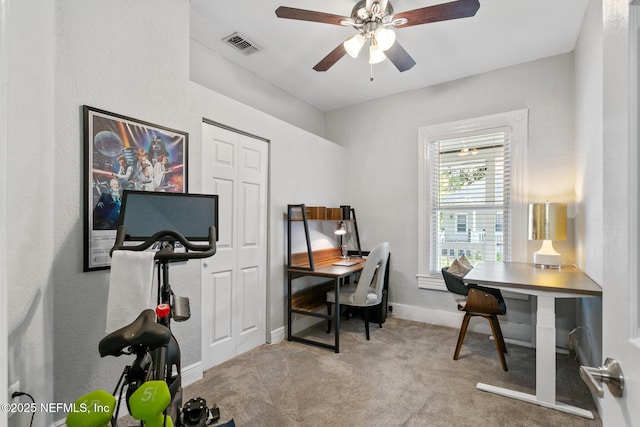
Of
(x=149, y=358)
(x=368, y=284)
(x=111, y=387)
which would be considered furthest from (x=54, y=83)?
(x=368, y=284)

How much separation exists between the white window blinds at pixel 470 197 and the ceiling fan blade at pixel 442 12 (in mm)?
1854

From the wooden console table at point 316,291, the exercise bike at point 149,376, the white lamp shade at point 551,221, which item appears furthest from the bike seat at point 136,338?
the white lamp shade at point 551,221

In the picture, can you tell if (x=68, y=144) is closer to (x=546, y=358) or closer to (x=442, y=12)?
(x=442, y=12)

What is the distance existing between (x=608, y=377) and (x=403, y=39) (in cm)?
297

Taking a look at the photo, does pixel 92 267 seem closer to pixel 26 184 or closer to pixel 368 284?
pixel 26 184

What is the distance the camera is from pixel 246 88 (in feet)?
10.9

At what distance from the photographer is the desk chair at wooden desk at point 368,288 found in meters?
2.98

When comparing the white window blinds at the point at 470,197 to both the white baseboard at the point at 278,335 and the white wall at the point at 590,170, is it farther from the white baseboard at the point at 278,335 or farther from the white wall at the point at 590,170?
the white baseboard at the point at 278,335

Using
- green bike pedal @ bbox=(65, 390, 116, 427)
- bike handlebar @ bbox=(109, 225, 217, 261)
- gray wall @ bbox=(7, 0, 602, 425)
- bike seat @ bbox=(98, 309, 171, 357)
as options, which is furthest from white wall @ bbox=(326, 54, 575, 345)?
green bike pedal @ bbox=(65, 390, 116, 427)

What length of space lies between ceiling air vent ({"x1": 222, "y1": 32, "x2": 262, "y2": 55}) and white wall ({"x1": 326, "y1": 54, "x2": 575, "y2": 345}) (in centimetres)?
184

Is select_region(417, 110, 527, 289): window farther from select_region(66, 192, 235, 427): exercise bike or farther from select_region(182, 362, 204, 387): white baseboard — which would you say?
select_region(66, 192, 235, 427): exercise bike

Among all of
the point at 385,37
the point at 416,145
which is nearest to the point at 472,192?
the point at 416,145

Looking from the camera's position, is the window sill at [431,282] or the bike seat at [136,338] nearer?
the bike seat at [136,338]

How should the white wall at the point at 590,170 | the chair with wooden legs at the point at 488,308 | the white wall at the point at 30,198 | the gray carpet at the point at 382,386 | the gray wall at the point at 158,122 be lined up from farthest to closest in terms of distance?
the chair with wooden legs at the point at 488,308 → the white wall at the point at 590,170 → the gray carpet at the point at 382,386 → the gray wall at the point at 158,122 → the white wall at the point at 30,198
